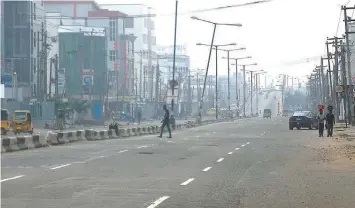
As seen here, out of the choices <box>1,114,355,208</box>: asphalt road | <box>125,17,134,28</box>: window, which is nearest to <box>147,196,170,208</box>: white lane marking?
<box>1,114,355,208</box>: asphalt road

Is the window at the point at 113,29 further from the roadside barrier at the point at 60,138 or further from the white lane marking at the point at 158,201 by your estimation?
the white lane marking at the point at 158,201

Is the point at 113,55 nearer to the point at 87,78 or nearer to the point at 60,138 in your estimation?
the point at 87,78

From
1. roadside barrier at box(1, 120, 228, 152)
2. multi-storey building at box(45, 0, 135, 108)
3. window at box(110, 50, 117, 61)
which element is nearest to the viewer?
roadside barrier at box(1, 120, 228, 152)

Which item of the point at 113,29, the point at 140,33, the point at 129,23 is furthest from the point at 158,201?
the point at 140,33

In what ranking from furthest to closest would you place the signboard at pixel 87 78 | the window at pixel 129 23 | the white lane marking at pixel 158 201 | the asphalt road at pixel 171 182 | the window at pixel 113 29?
1. the window at pixel 129 23
2. the window at pixel 113 29
3. the signboard at pixel 87 78
4. the asphalt road at pixel 171 182
5. the white lane marking at pixel 158 201

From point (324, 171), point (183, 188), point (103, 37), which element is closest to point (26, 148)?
point (324, 171)

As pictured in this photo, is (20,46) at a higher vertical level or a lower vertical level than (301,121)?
higher

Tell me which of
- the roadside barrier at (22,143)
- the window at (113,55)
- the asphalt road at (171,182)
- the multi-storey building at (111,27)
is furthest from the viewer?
the window at (113,55)

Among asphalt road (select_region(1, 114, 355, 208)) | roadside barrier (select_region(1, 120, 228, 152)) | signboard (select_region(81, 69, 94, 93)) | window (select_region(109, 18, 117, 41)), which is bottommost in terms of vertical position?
asphalt road (select_region(1, 114, 355, 208))

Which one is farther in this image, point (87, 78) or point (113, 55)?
point (113, 55)

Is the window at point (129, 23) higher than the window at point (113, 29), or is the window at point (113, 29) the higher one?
the window at point (129, 23)

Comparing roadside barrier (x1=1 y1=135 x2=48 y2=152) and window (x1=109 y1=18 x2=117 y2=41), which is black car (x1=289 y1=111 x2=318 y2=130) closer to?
roadside barrier (x1=1 y1=135 x2=48 y2=152)

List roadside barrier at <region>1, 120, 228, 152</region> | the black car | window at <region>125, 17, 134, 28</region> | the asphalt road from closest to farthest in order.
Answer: the asphalt road, roadside barrier at <region>1, 120, 228, 152</region>, the black car, window at <region>125, 17, 134, 28</region>

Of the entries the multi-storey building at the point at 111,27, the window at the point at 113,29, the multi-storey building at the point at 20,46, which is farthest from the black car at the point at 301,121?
the window at the point at 113,29
